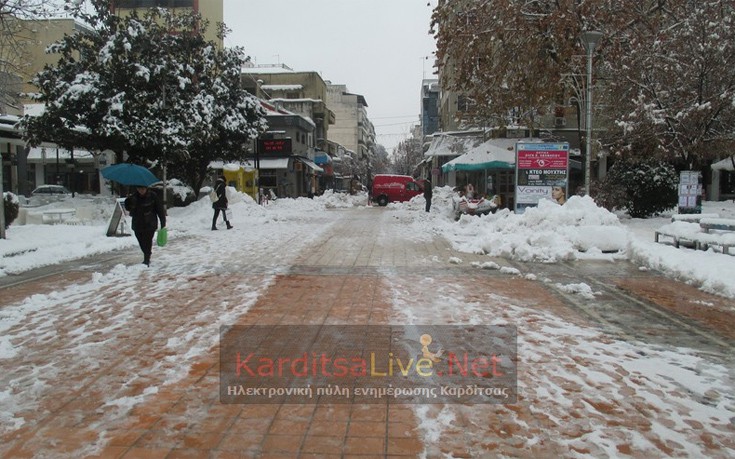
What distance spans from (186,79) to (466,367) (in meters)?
19.9

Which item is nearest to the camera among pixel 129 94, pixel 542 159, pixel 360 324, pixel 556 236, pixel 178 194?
pixel 360 324

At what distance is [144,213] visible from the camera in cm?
964

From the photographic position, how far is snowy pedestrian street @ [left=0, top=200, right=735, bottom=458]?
Result: 328 centimetres

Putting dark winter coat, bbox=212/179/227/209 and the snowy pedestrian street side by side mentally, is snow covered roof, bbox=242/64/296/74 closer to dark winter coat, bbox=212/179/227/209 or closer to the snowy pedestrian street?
dark winter coat, bbox=212/179/227/209

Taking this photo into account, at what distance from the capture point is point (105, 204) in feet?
69.5

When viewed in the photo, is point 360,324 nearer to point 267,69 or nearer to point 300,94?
point 300,94

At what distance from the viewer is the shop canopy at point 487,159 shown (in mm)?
22094

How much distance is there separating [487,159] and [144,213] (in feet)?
51.4

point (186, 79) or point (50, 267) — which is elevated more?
point (186, 79)

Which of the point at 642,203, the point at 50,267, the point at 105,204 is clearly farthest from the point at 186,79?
the point at 642,203

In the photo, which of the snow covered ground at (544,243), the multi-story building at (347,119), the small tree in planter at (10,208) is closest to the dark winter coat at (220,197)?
the snow covered ground at (544,243)

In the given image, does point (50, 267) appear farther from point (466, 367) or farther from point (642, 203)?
point (642, 203)

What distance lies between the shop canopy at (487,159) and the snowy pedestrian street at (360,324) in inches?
492

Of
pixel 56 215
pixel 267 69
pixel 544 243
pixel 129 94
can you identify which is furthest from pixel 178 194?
pixel 267 69
